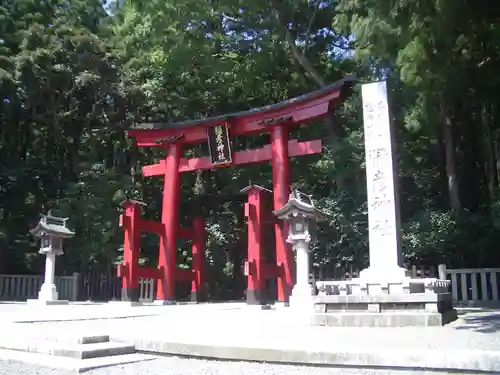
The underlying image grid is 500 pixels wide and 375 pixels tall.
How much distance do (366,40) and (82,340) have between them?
27.7ft

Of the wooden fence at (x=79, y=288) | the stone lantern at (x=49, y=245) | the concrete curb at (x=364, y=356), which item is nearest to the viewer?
the concrete curb at (x=364, y=356)

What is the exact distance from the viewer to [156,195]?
65.6 ft

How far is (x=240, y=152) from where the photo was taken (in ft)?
51.1

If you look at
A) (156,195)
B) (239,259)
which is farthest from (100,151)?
(239,259)

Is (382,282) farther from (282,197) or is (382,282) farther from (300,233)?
(282,197)

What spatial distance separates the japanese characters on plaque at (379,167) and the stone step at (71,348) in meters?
4.83

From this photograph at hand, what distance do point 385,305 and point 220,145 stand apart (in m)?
9.22

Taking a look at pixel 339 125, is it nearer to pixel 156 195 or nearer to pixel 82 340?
pixel 156 195

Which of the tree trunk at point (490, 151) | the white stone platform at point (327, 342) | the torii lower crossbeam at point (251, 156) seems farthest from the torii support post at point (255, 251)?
the tree trunk at point (490, 151)

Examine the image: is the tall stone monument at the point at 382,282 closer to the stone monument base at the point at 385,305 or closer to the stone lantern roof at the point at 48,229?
the stone monument base at the point at 385,305

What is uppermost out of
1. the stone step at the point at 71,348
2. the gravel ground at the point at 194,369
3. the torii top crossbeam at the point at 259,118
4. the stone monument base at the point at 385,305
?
the torii top crossbeam at the point at 259,118

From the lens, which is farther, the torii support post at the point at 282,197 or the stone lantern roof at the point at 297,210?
the torii support post at the point at 282,197

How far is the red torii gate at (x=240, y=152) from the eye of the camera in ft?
44.4

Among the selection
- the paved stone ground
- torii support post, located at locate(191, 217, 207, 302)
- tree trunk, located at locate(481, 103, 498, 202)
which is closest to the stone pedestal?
torii support post, located at locate(191, 217, 207, 302)
